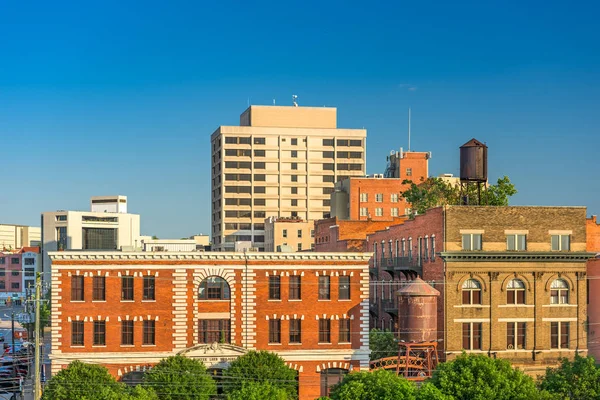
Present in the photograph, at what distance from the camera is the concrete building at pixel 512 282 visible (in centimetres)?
6906

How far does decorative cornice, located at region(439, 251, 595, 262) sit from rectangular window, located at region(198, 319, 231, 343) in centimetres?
1610

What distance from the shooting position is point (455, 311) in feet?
226

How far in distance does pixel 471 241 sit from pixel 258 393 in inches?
829

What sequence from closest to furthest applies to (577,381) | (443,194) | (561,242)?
(577,381) < (561,242) < (443,194)

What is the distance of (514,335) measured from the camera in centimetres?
6956

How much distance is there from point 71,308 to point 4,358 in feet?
151

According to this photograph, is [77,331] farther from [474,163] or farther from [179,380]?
[474,163]

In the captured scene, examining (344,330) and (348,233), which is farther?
(348,233)

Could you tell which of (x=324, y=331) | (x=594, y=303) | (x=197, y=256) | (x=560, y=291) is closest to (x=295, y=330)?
(x=324, y=331)

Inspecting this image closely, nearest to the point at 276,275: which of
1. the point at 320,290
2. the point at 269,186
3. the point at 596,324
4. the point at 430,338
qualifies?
the point at 320,290

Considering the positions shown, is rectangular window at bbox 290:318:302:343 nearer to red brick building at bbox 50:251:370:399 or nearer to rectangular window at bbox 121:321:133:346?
red brick building at bbox 50:251:370:399

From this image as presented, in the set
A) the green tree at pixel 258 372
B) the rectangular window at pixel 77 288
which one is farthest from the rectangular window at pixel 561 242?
the rectangular window at pixel 77 288

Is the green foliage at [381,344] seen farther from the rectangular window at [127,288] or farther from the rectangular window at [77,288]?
the rectangular window at [77,288]

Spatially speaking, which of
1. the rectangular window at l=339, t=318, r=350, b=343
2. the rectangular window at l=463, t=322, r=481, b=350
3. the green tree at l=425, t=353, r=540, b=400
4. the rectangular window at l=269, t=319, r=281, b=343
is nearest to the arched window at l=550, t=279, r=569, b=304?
the rectangular window at l=463, t=322, r=481, b=350
